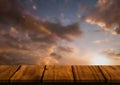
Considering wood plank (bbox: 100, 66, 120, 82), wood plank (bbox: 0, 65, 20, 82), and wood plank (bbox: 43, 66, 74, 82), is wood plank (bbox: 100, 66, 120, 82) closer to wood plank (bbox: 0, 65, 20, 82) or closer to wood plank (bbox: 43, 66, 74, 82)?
wood plank (bbox: 43, 66, 74, 82)

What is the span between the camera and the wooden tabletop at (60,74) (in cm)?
196

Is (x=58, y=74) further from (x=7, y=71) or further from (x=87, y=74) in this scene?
(x=7, y=71)

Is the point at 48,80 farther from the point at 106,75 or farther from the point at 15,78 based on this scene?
the point at 106,75

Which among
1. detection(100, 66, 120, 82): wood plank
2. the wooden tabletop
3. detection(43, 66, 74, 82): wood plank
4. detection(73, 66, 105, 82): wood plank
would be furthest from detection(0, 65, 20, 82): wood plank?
detection(100, 66, 120, 82): wood plank

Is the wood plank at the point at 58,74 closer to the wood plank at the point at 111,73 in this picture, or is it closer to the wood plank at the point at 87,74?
the wood plank at the point at 87,74

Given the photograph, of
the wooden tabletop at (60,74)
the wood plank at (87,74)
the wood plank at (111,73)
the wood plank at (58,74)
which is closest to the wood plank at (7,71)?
the wooden tabletop at (60,74)

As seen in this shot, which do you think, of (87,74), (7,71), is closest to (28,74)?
(7,71)

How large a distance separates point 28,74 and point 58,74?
236 mm

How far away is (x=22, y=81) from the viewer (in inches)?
77.2

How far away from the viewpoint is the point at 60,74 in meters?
2.09

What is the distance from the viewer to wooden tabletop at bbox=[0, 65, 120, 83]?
1.96 meters

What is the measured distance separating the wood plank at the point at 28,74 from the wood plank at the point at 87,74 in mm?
286

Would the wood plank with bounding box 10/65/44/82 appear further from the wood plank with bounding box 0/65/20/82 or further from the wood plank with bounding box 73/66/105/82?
the wood plank with bounding box 73/66/105/82

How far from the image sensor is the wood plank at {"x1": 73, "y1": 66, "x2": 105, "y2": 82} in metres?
1.96
